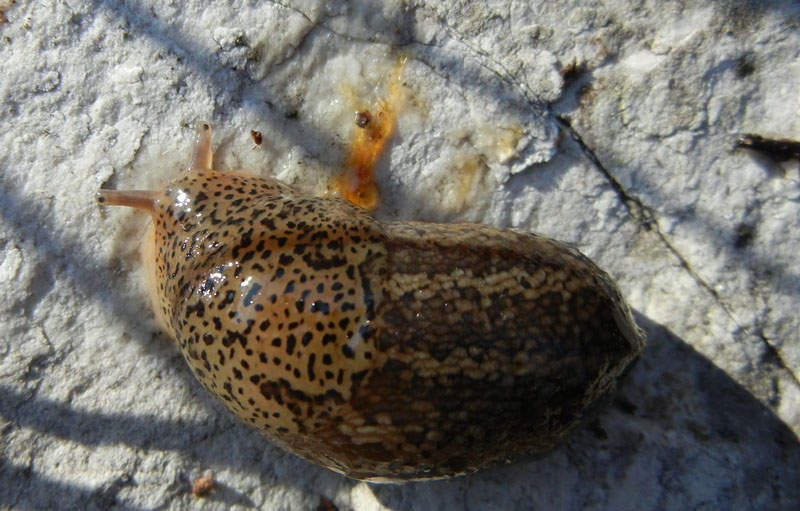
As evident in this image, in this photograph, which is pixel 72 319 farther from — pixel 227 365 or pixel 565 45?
pixel 565 45

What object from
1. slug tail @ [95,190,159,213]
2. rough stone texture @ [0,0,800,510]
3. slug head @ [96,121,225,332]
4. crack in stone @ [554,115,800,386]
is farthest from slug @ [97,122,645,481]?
crack in stone @ [554,115,800,386]

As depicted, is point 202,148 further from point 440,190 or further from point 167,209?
point 440,190

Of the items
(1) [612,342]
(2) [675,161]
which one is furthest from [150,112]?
(2) [675,161]

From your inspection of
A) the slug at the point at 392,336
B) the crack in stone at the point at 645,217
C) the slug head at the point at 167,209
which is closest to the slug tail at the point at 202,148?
the slug head at the point at 167,209

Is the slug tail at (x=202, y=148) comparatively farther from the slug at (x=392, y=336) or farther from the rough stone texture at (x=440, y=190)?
the slug at (x=392, y=336)

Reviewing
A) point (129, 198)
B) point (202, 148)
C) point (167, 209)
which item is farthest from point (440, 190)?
point (129, 198)
